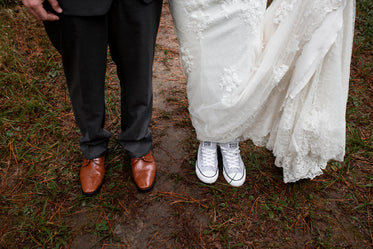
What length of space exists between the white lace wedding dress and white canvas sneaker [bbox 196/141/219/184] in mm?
241

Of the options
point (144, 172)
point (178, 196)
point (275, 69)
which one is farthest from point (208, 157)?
point (275, 69)

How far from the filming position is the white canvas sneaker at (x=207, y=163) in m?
1.56

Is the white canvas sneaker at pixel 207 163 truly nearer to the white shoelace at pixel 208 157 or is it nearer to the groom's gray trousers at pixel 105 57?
the white shoelace at pixel 208 157

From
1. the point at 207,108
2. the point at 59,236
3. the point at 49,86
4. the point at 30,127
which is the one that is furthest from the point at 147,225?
the point at 49,86

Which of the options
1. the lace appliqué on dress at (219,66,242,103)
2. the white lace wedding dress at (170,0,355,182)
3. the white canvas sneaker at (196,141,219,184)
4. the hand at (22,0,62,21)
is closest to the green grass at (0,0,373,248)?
the white canvas sneaker at (196,141,219,184)

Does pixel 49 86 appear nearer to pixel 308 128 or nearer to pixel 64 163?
pixel 64 163

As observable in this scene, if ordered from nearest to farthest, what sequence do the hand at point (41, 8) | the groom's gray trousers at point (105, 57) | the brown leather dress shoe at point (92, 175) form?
the hand at point (41, 8) → the groom's gray trousers at point (105, 57) → the brown leather dress shoe at point (92, 175)

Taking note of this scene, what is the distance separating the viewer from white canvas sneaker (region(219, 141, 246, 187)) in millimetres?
1560

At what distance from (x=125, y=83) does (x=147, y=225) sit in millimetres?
793

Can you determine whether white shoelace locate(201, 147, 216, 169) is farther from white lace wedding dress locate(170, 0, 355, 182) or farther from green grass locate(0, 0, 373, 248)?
white lace wedding dress locate(170, 0, 355, 182)

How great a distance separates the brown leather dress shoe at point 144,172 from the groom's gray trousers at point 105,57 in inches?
6.1

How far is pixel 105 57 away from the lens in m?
1.17

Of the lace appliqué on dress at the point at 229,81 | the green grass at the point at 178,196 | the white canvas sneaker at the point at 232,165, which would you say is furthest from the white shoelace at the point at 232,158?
the lace appliqué on dress at the point at 229,81

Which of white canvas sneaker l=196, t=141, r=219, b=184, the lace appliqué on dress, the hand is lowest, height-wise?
white canvas sneaker l=196, t=141, r=219, b=184
